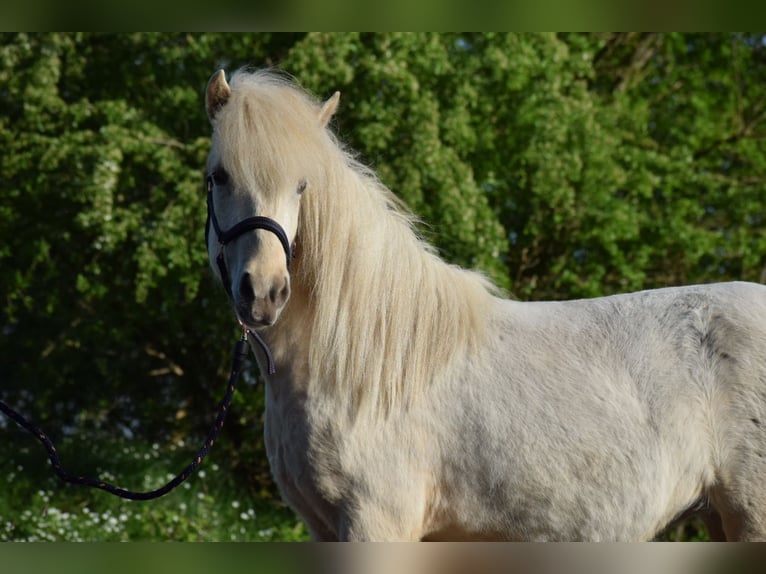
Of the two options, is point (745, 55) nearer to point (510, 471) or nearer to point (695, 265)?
point (695, 265)

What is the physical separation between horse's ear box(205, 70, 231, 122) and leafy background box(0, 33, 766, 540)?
13.5ft

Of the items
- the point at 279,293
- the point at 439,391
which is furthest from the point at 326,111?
the point at 439,391

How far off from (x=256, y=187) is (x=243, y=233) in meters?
0.16

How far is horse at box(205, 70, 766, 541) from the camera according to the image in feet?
9.37

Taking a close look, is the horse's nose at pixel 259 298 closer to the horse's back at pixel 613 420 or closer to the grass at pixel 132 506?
the horse's back at pixel 613 420

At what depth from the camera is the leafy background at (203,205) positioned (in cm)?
743

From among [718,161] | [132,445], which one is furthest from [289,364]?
[718,161]

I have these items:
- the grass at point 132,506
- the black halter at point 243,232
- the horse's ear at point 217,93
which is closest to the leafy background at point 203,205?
the grass at point 132,506

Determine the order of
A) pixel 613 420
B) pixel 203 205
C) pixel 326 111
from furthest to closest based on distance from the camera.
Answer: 1. pixel 203 205
2. pixel 326 111
3. pixel 613 420

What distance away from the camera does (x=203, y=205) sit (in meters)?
7.26

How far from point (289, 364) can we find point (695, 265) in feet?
23.0

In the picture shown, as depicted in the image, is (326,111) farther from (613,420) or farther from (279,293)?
(613,420)

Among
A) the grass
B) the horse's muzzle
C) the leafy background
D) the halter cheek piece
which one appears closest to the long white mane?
the halter cheek piece

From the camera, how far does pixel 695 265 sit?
906 cm
